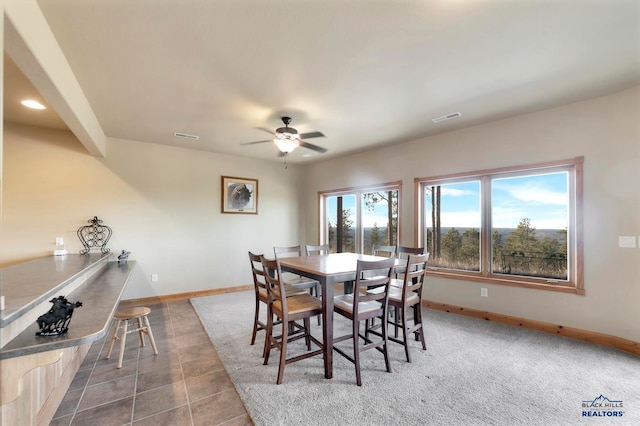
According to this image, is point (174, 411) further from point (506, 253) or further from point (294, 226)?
point (294, 226)

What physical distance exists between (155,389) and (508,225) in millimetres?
4265

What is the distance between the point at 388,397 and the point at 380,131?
330 centimetres

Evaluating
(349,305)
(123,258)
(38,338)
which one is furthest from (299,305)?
(123,258)

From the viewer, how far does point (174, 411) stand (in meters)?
1.98

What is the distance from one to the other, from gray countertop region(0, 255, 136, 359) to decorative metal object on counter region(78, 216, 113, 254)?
4.21 feet

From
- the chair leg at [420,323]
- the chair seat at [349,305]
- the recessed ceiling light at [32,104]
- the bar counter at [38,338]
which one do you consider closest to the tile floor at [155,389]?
the bar counter at [38,338]

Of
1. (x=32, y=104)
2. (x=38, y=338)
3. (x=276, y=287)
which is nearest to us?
(x=38, y=338)

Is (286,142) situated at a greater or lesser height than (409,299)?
greater

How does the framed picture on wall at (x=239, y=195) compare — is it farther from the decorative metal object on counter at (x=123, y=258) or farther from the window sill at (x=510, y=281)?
the window sill at (x=510, y=281)

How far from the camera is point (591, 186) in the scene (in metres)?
3.04

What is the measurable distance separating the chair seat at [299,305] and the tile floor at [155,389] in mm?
721

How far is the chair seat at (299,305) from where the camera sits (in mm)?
2438

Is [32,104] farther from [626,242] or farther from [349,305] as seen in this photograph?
[626,242]

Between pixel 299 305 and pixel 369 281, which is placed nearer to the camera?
pixel 369 281
